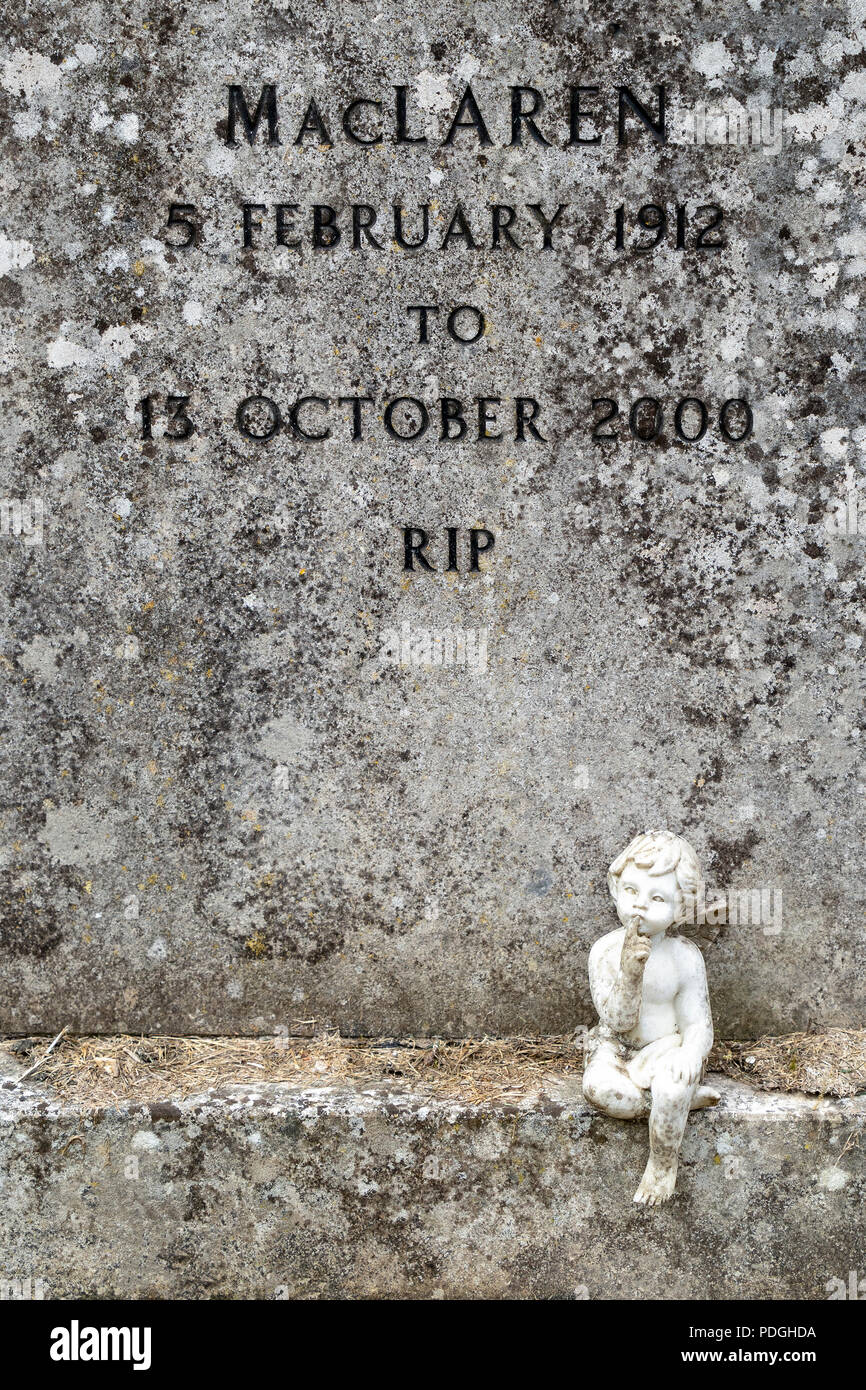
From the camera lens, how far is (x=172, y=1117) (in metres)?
2.83

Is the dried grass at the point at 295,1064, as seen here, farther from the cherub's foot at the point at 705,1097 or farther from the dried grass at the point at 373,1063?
the cherub's foot at the point at 705,1097

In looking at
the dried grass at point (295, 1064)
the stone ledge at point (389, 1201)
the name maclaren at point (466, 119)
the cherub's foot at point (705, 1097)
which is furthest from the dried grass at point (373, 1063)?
the name maclaren at point (466, 119)

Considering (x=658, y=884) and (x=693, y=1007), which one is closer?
(x=658, y=884)

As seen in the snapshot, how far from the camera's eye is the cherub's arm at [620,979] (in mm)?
2660

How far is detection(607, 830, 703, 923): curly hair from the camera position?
105 inches

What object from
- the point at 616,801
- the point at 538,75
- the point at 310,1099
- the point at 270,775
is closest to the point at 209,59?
the point at 538,75

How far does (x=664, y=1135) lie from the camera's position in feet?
8.78

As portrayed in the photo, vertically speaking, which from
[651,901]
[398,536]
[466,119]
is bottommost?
[651,901]

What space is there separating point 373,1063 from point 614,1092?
0.72m

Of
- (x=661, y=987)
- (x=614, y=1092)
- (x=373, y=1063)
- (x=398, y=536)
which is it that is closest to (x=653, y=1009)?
(x=661, y=987)

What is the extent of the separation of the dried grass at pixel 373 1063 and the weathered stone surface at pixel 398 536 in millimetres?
76

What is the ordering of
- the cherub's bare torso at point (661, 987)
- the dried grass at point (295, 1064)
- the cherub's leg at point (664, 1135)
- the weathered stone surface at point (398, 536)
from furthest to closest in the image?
the weathered stone surface at point (398, 536), the dried grass at point (295, 1064), the cherub's bare torso at point (661, 987), the cherub's leg at point (664, 1135)

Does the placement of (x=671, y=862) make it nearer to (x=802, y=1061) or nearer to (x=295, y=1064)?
(x=802, y=1061)

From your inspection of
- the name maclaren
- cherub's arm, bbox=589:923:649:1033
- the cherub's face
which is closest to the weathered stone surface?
the name maclaren
